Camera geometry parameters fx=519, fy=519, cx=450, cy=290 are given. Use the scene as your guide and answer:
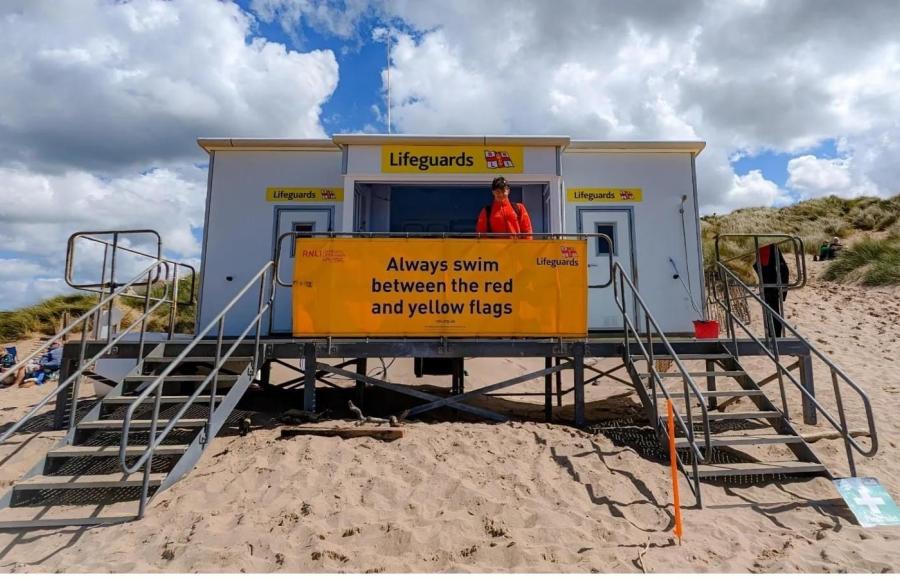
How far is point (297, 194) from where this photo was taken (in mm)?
8430

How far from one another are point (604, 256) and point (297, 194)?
→ 16.6 ft

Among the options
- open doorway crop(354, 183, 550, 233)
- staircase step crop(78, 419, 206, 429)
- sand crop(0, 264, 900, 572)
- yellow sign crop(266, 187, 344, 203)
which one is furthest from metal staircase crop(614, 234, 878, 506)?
yellow sign crop(266, 187, 344, 203)

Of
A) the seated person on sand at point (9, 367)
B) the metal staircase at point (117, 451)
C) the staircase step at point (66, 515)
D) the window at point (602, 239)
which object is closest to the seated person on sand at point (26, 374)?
the seated person on sand at point (9, 367)

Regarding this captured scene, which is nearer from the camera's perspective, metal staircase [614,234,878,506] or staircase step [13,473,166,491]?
staircase step [13,473,166,491]

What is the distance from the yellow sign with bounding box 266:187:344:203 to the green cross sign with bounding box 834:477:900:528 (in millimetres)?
7310

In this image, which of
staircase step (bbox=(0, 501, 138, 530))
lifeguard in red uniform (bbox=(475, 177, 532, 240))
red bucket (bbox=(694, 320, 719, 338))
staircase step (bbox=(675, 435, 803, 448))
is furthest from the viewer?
red bucket (bbox=(694, 320, 719, 338))

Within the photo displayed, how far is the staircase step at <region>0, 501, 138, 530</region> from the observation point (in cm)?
407

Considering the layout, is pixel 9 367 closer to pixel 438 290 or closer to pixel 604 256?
pixel 438 290

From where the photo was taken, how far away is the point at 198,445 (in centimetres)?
500

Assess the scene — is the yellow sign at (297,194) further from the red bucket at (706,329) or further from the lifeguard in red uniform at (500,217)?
the red bucket at (706,329)

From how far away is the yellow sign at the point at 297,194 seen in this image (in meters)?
8.42

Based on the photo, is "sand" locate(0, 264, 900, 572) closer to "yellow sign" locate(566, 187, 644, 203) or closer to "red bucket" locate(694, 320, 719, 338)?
"red bucket" locate(694, 320, 719, 338)

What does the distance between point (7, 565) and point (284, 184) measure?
20.0ft

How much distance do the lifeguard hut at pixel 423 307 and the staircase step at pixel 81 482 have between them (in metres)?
0.02
